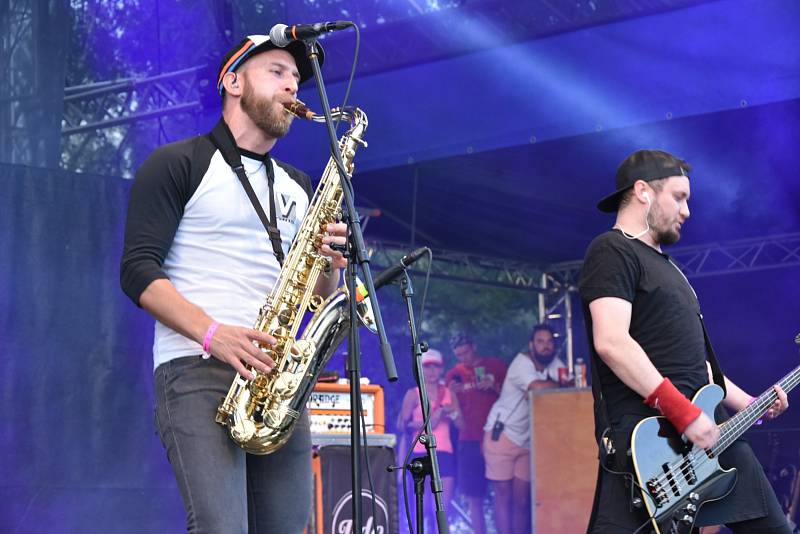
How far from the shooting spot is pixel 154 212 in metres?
2.85

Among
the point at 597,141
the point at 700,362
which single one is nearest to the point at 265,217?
the point at 700,362

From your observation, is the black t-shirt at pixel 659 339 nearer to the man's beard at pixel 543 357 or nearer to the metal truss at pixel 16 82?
the metal truss at pixel 16 82

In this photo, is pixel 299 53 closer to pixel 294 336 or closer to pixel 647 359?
pixel 294 336

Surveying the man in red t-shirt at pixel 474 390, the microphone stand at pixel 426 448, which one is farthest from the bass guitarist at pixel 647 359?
the man in red t-shirt at pixel 474 390

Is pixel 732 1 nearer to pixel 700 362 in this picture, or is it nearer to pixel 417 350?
pixel 700 362

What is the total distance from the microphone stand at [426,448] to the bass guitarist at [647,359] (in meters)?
0.99

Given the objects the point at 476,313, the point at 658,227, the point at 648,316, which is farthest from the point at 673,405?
the point at 476,313

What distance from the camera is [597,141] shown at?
26.6 feet

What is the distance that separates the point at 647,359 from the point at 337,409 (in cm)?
234

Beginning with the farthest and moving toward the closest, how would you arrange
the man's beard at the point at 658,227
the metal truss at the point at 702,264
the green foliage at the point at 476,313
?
the green foliage at the point at 476,313 < the metal truss at the point at 702,264 < the man's beard at the point at 658,227

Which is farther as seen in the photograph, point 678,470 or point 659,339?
point 659,339

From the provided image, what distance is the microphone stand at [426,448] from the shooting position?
2.58m

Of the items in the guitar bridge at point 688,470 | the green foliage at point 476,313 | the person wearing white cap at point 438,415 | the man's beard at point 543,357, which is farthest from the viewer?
the green foliage at point 476,313

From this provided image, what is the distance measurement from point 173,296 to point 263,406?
16.5 inches
